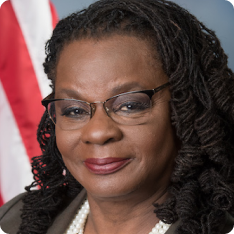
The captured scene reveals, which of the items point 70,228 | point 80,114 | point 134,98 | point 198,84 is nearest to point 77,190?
point 70,228

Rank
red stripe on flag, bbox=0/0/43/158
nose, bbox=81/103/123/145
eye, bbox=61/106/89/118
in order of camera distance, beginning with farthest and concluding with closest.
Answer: red stripe on flag, bbox=0/0/43/158 → eye, bbox=61/106/89/118 → nose, bbox=81/103/123/145

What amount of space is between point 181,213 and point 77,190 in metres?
0.71

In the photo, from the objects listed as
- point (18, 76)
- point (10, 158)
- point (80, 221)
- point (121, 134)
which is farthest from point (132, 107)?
point (10, 158)

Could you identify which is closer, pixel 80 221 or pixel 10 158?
pixel 80 221

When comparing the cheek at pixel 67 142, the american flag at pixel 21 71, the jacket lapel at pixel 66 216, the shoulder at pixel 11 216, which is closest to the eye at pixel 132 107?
the cheek at pixel 67 142

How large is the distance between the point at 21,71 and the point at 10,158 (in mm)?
644

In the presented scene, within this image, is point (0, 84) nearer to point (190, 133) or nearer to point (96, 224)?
point (96, 224)

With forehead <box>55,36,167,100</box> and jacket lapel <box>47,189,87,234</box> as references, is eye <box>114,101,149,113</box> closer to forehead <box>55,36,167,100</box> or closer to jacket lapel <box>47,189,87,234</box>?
forehead <box>55,36,167,100</box>

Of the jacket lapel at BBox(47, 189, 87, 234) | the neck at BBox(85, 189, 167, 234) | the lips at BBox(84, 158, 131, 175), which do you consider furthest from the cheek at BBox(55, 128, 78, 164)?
the jacket lapel at BBox(47, 189, 87, 234)

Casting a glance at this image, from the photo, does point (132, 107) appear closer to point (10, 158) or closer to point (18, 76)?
point (18, 76)

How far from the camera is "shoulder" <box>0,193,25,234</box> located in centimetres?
214

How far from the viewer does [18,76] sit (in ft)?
9.93

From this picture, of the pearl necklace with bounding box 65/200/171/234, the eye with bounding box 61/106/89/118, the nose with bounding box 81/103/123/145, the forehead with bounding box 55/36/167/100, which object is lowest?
the pearl necklace with bounding box 65/200/171/234

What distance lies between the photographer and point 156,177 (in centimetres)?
177
